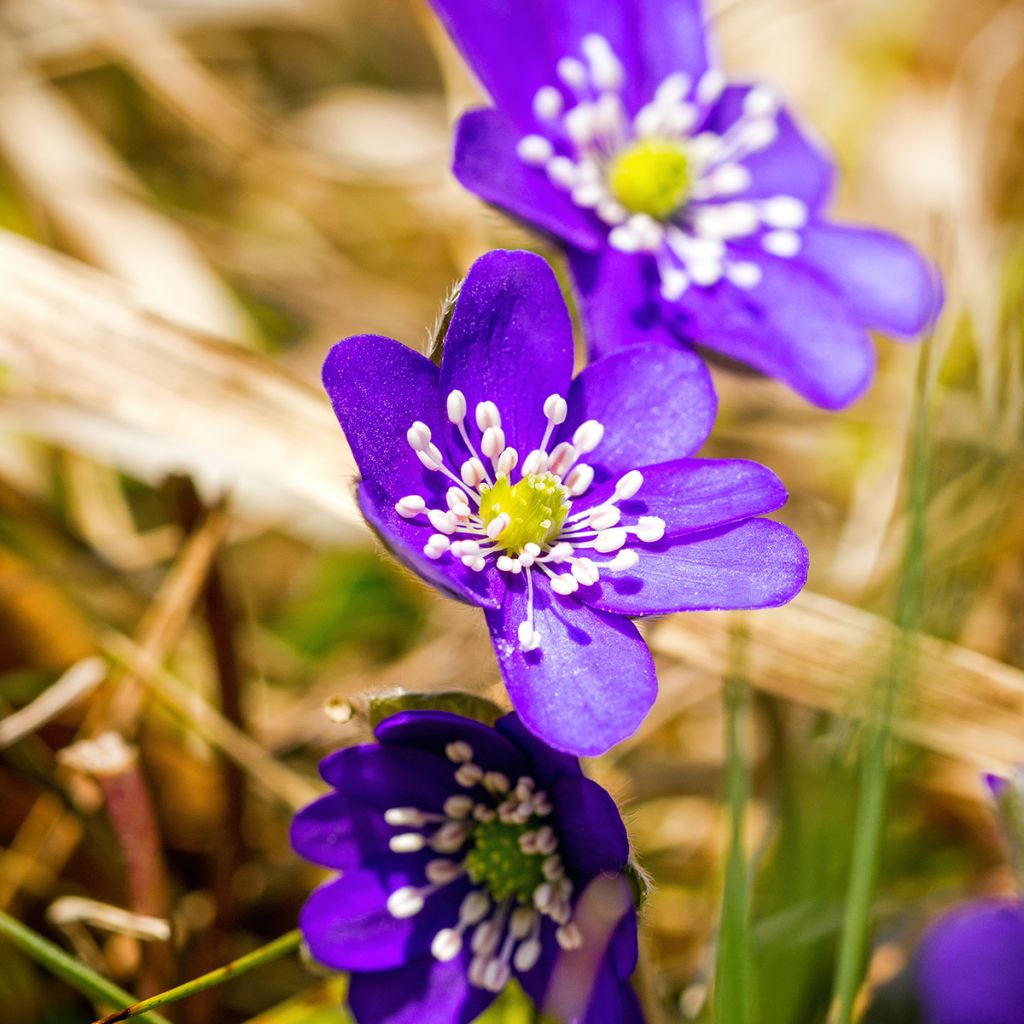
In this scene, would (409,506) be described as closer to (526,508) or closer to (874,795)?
(526,508)

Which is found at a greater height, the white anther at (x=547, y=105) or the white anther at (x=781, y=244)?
the white anther at (x=547, y=105)

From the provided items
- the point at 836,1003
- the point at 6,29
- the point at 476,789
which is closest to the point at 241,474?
the point at 476,789

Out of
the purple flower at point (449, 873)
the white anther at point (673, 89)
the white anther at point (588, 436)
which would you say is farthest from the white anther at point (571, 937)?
the white anther at point (673, 89)

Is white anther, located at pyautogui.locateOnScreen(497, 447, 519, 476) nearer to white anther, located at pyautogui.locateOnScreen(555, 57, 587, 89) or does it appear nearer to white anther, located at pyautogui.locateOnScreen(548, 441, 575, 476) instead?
white anther, located at pyautogui.locateOnScreen(548, 441, 575, 476)

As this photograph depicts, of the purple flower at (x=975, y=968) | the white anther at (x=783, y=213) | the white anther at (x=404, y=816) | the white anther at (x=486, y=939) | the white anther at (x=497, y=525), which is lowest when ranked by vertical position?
the purple flower at (x=975, y=968)

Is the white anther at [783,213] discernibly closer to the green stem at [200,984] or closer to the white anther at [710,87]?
the white anther at [710,87]

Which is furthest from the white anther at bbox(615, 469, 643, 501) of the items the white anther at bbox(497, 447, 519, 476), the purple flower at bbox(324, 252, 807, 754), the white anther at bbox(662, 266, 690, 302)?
the white anther at bbox(662, 266, 690, 302)

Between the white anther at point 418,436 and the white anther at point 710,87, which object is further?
the white anther at point 710,87

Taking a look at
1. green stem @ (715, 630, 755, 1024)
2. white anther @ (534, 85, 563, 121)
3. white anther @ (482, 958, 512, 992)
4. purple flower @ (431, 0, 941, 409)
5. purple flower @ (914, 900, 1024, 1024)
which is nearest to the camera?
green stem @ (715, 630, 755, 1024)
